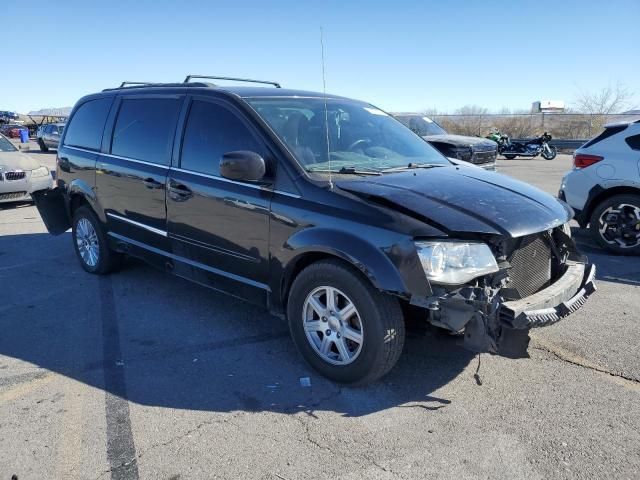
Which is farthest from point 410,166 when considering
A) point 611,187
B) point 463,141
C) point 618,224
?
point 463,141

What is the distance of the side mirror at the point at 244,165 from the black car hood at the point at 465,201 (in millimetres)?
559

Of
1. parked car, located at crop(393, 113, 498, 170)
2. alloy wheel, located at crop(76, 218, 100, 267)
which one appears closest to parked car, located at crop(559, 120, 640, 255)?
parked car, located at crop(393, 113, 498, 170)

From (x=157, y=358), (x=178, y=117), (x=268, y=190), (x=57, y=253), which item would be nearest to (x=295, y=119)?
(x=268, y=190)

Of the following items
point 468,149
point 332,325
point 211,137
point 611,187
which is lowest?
point 332,325

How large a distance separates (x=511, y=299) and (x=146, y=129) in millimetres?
3560

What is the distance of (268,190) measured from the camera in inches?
148

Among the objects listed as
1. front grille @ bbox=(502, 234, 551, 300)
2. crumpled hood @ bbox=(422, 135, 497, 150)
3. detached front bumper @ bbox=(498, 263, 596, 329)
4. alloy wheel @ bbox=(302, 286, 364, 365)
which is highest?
crumpled hood @ bbox=(422, 135, 497, 150)

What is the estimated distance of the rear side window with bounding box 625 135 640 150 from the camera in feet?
21.6

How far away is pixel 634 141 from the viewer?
6.60 metres

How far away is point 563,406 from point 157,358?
280cm

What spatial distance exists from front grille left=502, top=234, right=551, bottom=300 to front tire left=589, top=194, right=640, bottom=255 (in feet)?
12.2

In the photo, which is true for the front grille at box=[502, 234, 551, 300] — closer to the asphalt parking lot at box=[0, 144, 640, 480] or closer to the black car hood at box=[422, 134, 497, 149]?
the asphalt parking lot at box=[0, 144, 640, 480]

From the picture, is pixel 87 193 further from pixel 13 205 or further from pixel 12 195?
pixel 13 205

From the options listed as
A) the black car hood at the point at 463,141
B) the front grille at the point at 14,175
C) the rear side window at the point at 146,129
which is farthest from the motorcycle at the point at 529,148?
the rear side window at the point at 146,129
